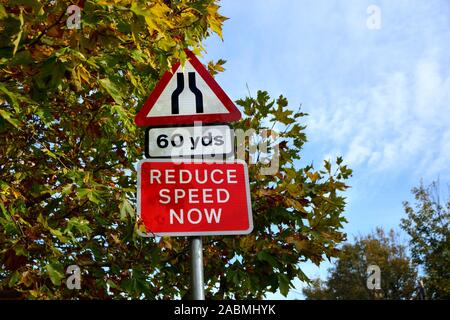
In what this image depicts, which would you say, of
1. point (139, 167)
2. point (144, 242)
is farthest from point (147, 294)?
point (139, 167)

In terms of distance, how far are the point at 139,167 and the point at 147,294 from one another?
75.3 inches

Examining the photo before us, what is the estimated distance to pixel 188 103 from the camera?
2.65 m

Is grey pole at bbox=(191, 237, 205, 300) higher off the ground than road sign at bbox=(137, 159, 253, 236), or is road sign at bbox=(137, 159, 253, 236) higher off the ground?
road sign at bbox=(137, 159, 253, 236)

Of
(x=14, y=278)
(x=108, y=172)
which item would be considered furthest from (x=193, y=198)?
(x=108, y=172)

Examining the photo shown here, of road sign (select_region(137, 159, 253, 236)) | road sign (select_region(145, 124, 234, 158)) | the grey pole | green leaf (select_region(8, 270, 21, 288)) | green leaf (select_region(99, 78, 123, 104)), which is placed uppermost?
green leaf (select_region(99, 78, 123, 104))

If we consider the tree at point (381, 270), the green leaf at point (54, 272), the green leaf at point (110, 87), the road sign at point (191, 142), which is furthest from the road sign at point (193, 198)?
the tree at point (381, 270)

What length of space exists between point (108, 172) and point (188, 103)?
3.11m

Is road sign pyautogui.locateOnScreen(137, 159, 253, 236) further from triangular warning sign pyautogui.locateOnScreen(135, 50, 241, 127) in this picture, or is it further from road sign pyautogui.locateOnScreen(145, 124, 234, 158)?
triangular warning sign pyautogui.locateOnScreen(135, 50, 241, 127)

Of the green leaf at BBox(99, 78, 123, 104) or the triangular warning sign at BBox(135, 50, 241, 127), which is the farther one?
the green leaf at BBox(99, 78, 123, 104)

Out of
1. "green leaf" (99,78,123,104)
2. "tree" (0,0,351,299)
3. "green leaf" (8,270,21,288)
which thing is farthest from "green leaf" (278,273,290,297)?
"green leaf" (8,270,21,288)

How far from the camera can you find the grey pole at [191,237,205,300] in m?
2.05

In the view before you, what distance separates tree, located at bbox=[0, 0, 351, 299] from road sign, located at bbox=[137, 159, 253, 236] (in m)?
0.40

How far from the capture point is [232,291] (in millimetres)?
4879
